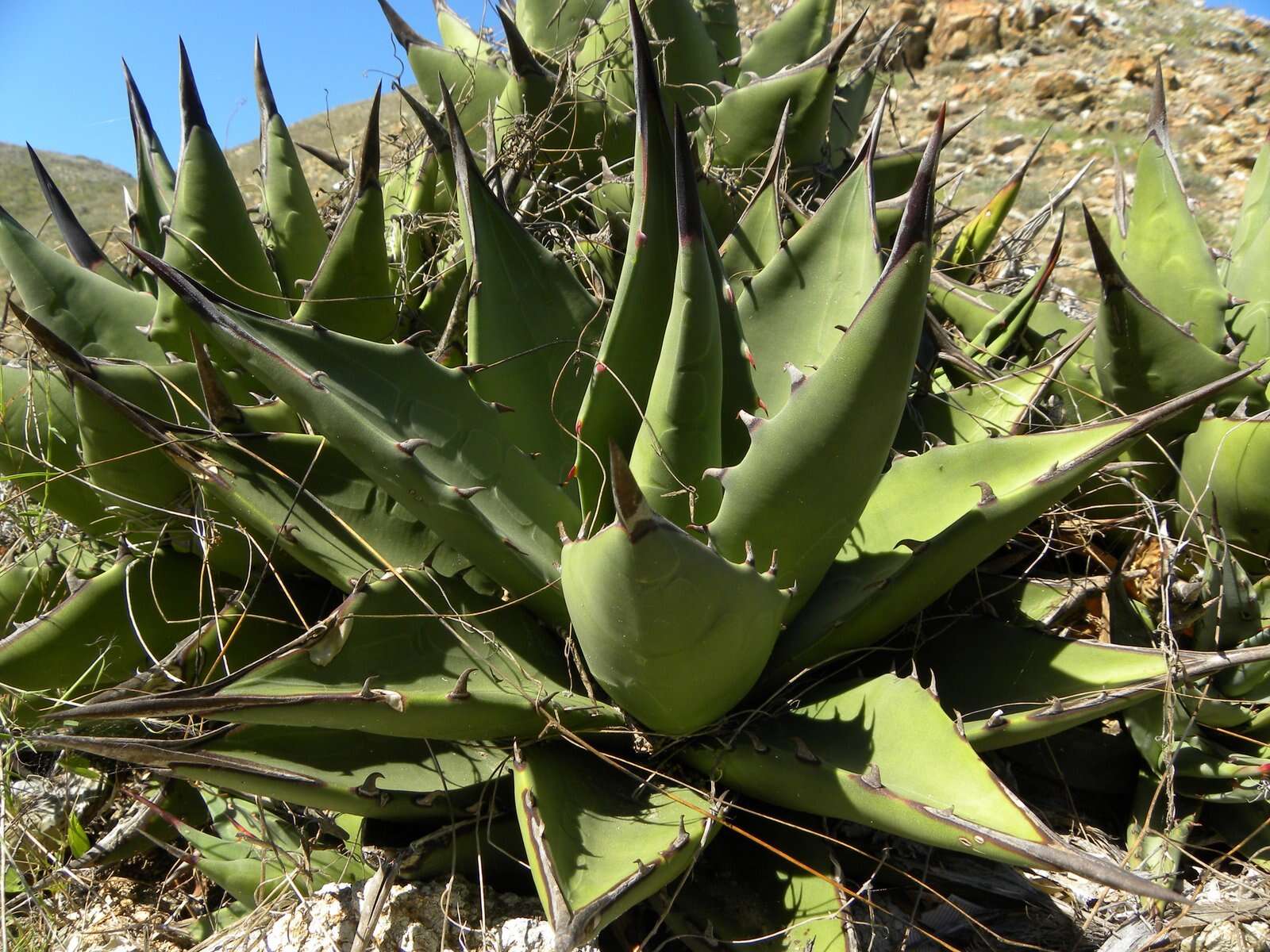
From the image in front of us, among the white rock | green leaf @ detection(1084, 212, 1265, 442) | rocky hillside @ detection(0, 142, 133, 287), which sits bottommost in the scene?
the white rock

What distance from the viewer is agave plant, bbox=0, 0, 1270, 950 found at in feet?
3.58

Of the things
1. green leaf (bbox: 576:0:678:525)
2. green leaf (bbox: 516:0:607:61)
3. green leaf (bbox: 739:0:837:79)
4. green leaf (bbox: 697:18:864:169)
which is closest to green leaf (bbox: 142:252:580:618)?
green leaf (bbox: 576:0:678:525)

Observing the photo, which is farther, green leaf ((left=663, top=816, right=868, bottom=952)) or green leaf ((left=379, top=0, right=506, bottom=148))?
green leaf ((left=379, top=0, right=506, bottom=148))

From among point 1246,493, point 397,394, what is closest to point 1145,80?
point 1246,493

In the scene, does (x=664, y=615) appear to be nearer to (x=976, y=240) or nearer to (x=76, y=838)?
(x=76, y=838)

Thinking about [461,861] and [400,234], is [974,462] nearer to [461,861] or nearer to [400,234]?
[461,861]

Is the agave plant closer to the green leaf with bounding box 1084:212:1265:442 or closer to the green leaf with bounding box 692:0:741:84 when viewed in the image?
the green leaf with bounding box 1084:212:1265:442

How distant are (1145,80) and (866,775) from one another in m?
14.2

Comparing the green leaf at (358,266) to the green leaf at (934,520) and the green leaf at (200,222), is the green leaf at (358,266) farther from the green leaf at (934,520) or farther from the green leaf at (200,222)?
the green leaf at (934,520)

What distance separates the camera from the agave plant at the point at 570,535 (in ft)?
3.58

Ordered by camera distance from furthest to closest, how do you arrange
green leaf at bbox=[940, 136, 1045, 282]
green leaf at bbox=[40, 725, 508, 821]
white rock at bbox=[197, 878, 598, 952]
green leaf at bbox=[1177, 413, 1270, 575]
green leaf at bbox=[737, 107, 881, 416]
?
green leaf at bbox=[940, 136, 1045, 282]
green leaf at bbox=[1177, 413, 1270, 575]
green leaf at bbox=[737, 107, 881, 416]
white rock at bbox=[197, 878, 598, 952]
green leaf at bbox=[40, 725, 508, 821]

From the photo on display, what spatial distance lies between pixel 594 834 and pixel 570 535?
0.50m

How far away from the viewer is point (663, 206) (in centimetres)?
132

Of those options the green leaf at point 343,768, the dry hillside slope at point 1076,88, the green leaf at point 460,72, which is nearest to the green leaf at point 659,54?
the green leaf at point 460,72
